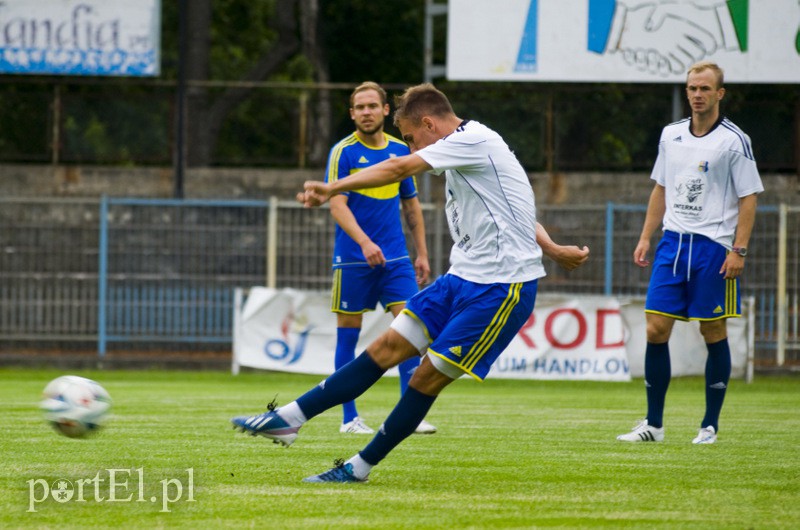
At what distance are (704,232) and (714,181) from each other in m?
0.32

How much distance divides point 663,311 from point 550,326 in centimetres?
775

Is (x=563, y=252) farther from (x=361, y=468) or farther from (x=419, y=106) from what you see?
(x=361, y=468)

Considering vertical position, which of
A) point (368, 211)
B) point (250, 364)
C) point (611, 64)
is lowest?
point (250, 364)

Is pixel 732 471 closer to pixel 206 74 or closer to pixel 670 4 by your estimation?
pixel 670 4

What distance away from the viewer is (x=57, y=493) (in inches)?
221

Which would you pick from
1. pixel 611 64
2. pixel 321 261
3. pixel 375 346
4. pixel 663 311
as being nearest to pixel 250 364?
pixel 321 261

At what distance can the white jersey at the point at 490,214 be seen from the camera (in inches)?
241

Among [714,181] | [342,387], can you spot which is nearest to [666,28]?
[714,181]

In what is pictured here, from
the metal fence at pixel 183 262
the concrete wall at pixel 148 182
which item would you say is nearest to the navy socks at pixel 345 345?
the metal fence at pixel 183 262

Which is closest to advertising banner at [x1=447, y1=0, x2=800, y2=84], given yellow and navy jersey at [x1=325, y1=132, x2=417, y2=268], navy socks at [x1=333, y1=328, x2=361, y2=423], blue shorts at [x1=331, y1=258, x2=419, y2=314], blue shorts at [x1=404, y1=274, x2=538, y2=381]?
yellow and navy jersey at [x1=325, y1=132, x2=417, y2=268]

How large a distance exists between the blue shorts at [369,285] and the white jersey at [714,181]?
71.6 inches

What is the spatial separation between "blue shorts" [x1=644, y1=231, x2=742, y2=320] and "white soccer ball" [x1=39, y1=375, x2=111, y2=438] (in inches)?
142

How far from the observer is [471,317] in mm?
6000

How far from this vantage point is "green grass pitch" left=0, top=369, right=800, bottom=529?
5090mm
